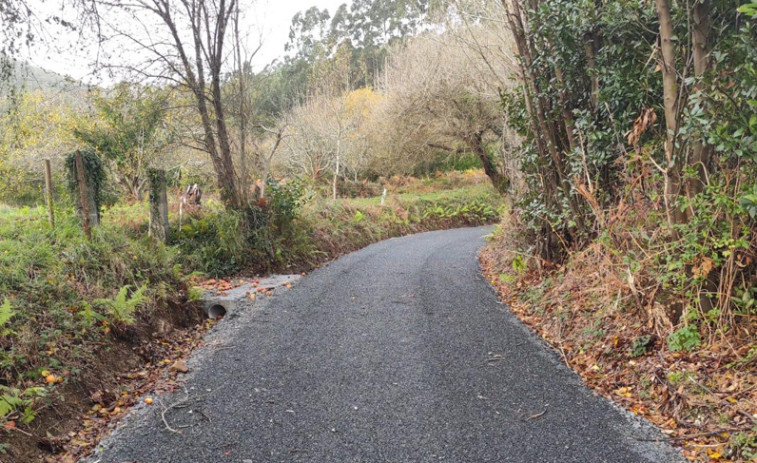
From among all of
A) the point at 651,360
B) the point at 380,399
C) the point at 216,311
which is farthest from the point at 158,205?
the point at 651,360

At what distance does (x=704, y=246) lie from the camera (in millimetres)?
4234

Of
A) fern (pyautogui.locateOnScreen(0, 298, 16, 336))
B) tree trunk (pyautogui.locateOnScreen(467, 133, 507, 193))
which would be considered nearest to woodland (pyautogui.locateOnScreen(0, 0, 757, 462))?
fern (pyautogui.locateOnScreen(0, 298, 16, 336))

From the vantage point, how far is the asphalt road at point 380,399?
346cm

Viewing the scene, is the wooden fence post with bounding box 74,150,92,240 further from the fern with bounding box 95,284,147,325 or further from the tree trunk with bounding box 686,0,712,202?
the tree trunk with bounding box 686,0,712,202

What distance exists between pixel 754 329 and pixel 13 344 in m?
6.25

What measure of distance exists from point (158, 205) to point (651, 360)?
8.38 metres

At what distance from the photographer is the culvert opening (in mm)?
7165

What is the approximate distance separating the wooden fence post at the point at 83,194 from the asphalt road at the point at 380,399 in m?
2.33

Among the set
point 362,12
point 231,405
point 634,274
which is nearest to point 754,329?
point 634,274

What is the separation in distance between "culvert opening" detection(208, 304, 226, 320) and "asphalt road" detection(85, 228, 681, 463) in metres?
0.35

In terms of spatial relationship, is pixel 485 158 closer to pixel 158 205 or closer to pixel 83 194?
pixel 158 205

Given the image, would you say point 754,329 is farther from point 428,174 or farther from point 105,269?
point 428,174

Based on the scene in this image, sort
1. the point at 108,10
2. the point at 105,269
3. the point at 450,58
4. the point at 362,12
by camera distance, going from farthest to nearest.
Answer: the point at 362,12 < the point at 450,58 < the point at 108,10 < the point at 105,269

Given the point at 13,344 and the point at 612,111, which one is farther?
the point at 612,111
